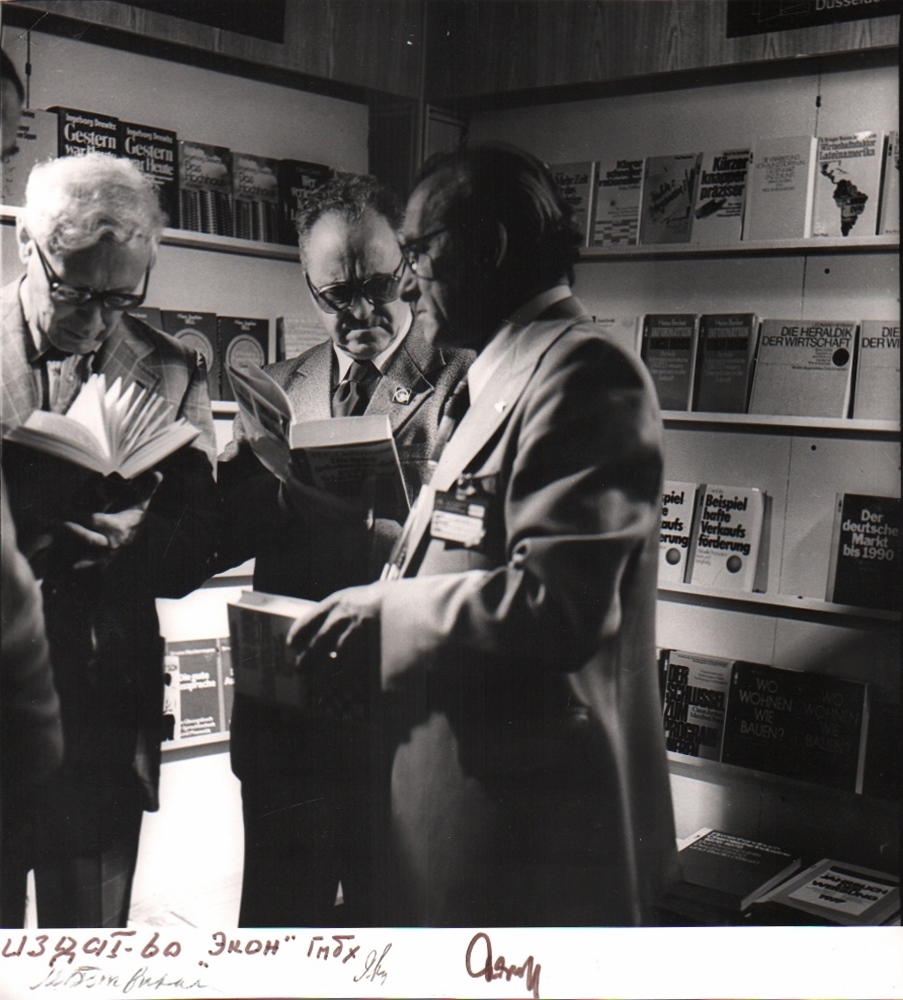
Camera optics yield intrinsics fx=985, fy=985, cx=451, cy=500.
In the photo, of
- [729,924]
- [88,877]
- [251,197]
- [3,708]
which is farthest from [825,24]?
[88,877]

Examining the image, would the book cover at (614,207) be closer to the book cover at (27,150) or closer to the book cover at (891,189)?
the book cover at (891,189)

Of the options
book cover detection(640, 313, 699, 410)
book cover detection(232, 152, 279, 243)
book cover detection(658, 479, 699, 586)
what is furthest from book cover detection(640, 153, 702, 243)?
book cover detection(232, 152, 279, 243)

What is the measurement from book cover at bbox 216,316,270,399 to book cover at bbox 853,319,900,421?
101 centimetres

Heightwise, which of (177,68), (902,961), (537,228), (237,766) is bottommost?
(902,961)

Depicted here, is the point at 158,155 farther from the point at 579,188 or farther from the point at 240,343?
the point at 579,188

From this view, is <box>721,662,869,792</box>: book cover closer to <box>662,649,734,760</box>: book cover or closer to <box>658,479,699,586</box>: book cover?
<box>662,649,734,760</box>: book cover

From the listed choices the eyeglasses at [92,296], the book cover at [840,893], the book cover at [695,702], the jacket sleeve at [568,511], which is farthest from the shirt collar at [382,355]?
the book cover at [840,893]

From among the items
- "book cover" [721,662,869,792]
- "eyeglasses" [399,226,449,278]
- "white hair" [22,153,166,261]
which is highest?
"white hair" [22,153,166,261]

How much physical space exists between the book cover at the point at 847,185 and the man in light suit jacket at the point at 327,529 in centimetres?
63

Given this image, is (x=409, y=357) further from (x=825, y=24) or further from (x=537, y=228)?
(x=825, y=24)

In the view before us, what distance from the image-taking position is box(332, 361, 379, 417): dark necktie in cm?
171

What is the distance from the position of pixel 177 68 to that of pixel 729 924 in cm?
174

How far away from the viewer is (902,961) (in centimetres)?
167

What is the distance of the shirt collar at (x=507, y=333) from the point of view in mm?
1645
